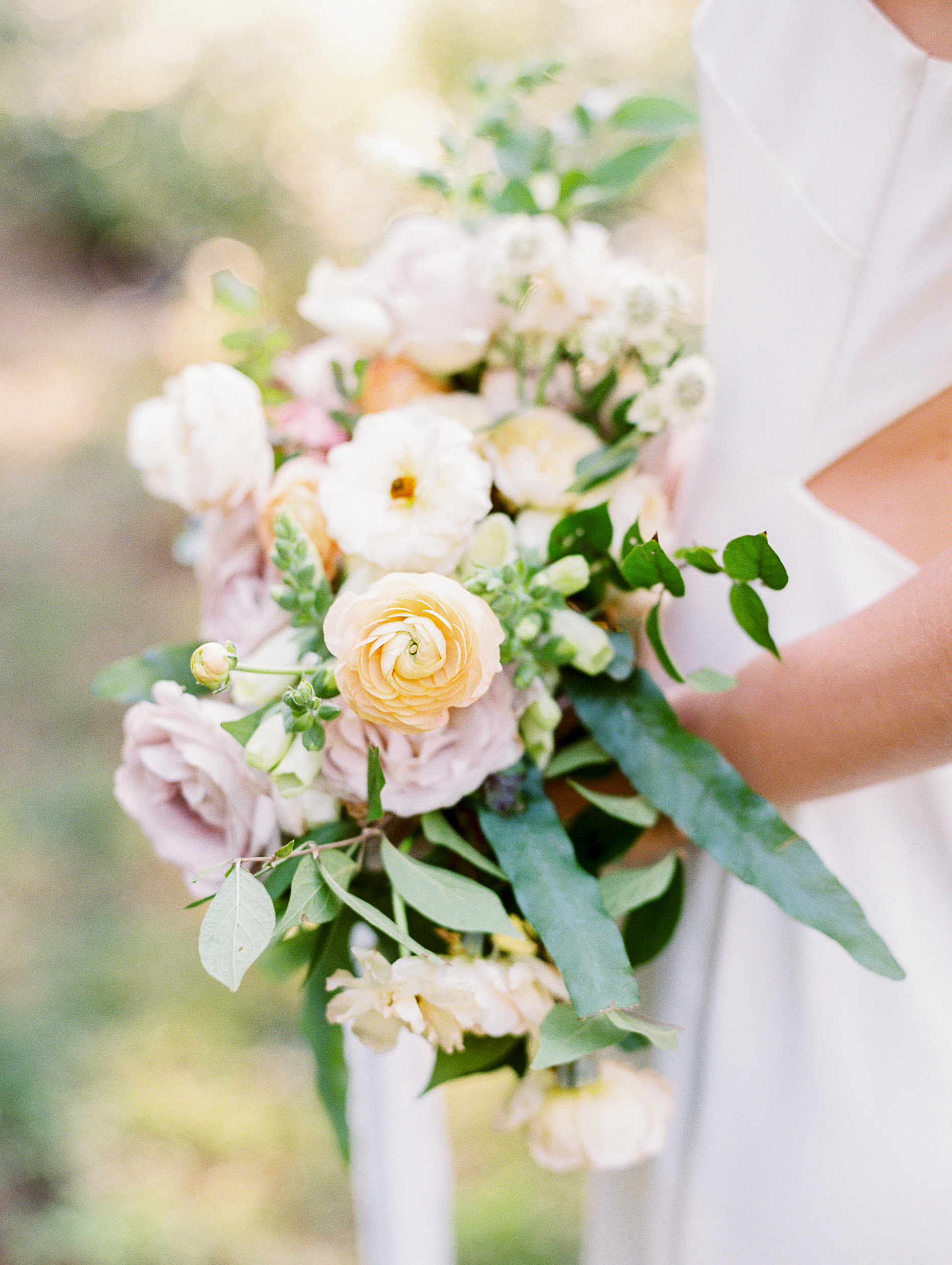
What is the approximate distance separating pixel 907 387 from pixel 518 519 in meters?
0.33

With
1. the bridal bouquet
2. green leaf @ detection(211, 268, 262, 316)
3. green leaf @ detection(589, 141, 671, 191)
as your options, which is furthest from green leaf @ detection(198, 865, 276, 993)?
green leaf @ detection(589, 141, 671, 191)

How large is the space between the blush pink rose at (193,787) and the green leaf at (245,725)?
0.01 meters

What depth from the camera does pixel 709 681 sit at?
0.74 m

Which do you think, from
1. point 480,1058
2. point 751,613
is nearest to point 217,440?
point 751,613

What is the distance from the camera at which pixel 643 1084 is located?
814 mm

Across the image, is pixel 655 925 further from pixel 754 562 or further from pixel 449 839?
pixel 754 562

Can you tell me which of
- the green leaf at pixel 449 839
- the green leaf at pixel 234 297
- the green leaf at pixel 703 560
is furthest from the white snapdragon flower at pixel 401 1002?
the green leaf at pixel 234 297

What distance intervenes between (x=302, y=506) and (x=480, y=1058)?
473 mm

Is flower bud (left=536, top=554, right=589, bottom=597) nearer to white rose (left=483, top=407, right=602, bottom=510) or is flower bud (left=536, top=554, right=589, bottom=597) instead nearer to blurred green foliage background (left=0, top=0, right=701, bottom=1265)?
white rose (left=483, top=407, right=602, bottom=510)

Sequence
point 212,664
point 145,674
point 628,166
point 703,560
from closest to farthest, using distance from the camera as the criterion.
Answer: point 212,664 < point 703,560 < point 145,674 < point 628,166

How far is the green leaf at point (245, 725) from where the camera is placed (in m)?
0.71

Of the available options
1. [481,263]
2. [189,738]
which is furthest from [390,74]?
[189,738]

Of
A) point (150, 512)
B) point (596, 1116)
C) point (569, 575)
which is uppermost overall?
point (150, 512)

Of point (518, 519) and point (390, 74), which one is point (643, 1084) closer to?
point (518, 519)
